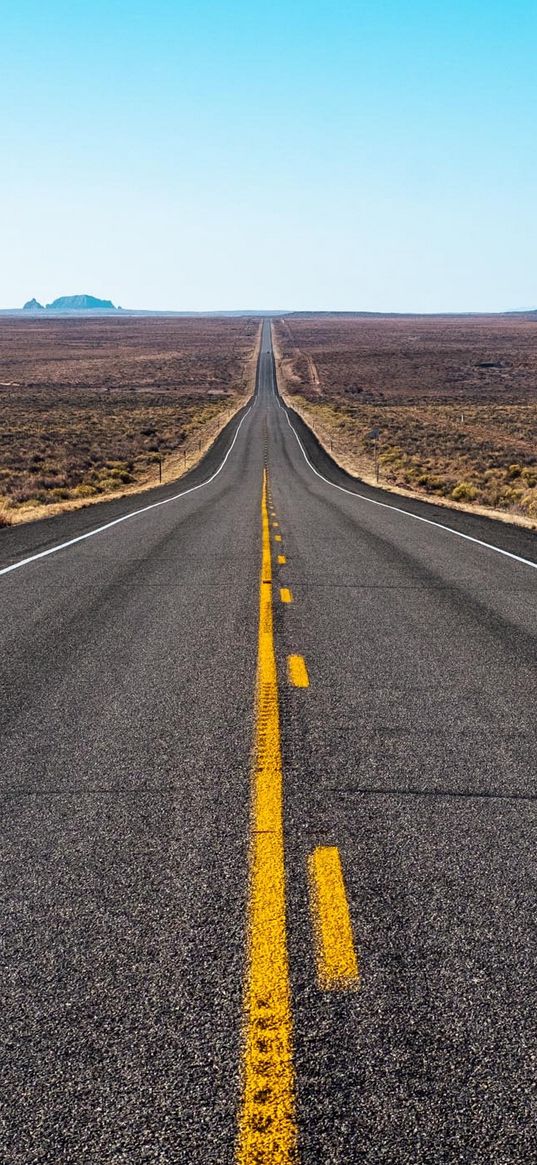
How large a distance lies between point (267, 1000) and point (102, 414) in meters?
62.4

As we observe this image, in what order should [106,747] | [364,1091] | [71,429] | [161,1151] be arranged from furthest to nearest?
[71,429], [106,747], [364,1091], [161,1151]

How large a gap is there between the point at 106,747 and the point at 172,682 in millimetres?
1216

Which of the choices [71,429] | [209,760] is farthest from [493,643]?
[71,429]

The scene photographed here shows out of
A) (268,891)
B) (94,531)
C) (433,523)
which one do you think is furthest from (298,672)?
(433,523)

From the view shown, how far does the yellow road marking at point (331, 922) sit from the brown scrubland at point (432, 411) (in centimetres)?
1613

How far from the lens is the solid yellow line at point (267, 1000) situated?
6.17ft

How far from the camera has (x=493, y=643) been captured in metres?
6.79

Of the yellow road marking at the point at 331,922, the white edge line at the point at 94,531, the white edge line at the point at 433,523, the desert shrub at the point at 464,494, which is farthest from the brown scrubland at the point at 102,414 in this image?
the yellow road marking at the point at 331,922

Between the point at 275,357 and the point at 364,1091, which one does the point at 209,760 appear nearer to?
the point at 364,1091

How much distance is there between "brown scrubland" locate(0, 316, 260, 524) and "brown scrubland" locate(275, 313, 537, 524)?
912cm

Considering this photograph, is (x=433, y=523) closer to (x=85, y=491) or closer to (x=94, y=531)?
(x=94, y=531)

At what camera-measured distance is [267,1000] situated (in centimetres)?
A: 236

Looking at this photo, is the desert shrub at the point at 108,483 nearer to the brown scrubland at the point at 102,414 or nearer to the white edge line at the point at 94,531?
the brown scrubland at the point at 102,414

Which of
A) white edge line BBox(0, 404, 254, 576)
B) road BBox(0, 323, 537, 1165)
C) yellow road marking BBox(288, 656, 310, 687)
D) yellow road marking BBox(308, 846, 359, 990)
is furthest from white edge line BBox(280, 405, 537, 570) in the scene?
yellow road marking BBox(308, 846, 359, 990)
